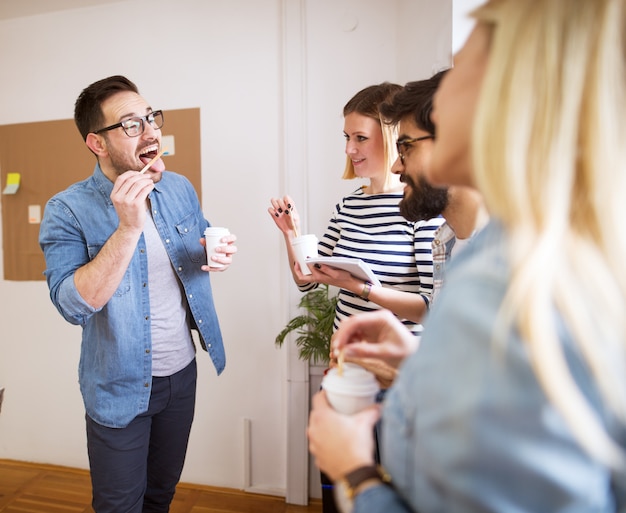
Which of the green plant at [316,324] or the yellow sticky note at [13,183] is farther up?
the yellow sticky note at [13,183]

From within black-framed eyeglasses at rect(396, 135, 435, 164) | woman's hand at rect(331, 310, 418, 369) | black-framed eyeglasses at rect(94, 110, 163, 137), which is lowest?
woman's hand at rect(331, 310, 418, 369)

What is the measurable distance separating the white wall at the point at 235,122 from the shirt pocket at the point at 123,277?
3.12 ft

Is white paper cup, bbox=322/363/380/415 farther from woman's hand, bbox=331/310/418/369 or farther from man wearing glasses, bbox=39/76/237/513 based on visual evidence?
man wearing glasses, bbox=39/76/237/513

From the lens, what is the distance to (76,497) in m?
2.40

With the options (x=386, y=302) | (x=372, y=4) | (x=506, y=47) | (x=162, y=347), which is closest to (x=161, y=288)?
(x=162, y=347)

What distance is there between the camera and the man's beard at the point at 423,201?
1199 mm

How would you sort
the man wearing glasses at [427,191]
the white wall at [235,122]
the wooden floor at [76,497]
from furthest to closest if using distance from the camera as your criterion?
the wooden floor at [76,497] → the white wall at [235,122] → the man wearing glasses at [427,191]

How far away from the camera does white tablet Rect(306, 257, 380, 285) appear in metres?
1.32

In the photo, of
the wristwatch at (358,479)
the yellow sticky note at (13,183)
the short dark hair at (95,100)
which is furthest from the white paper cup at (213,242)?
the yellow sticky note at (13,183)

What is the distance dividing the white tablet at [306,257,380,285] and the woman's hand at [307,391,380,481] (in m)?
0.69

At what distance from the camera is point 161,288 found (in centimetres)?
155

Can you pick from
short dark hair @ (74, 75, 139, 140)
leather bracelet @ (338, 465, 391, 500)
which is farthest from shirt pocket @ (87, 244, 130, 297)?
leather bracelet @ (338, 465, 391, 500)

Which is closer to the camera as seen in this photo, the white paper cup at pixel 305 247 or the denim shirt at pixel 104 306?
the denim shirt at pixel 104 306

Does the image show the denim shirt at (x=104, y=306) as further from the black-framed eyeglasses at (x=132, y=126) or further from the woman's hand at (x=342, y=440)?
the woman's hand at (x=342, y=440)
